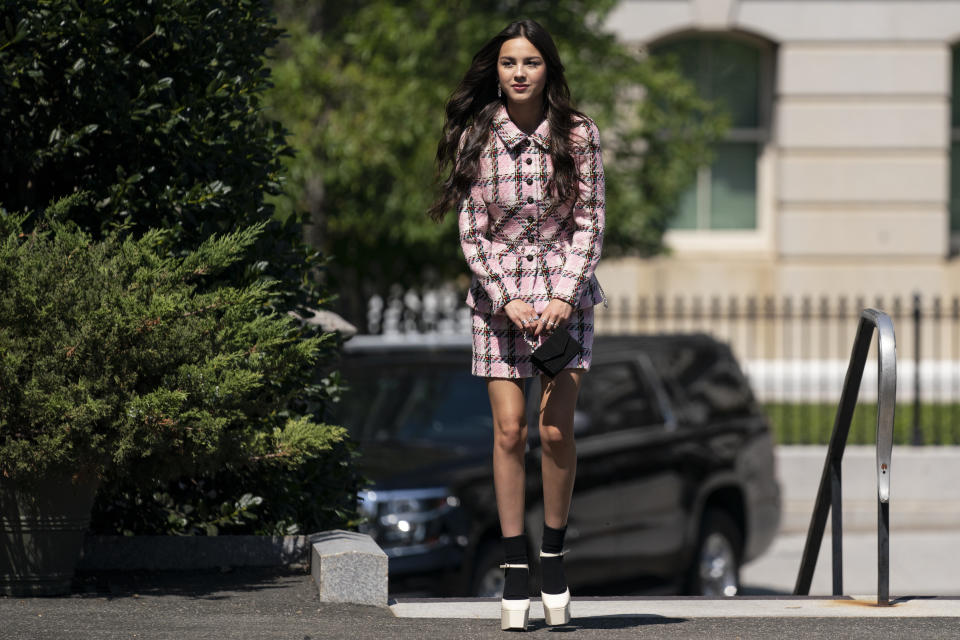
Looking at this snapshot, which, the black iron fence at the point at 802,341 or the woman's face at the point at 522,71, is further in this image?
the black iron fence at the point at 802,341

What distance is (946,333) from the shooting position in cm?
1877

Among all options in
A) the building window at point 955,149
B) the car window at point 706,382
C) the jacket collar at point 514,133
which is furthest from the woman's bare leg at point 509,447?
the building window at point 955,149

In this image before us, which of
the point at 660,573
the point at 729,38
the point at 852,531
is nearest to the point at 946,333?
the point at 729,38

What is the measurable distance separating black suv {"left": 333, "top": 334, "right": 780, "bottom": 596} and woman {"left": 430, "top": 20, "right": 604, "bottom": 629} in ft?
9.36

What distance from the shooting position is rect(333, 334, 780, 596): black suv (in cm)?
771

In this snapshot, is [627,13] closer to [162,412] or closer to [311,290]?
[311,290]

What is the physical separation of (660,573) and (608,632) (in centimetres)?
422

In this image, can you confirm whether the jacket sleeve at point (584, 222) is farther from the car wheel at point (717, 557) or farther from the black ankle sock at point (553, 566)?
the car wheel at point (717, 557)

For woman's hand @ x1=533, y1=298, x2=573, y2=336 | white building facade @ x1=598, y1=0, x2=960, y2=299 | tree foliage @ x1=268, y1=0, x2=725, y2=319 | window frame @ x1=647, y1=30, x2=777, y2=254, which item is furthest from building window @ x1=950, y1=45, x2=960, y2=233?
woman's hand @ x1=533, y1=298, x2=573, y2=336

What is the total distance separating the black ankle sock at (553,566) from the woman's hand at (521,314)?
649 mm

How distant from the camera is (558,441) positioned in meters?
4.71

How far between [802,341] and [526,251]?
47.9 ft

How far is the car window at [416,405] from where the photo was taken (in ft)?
27.9

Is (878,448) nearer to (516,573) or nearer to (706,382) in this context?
(516,573)
